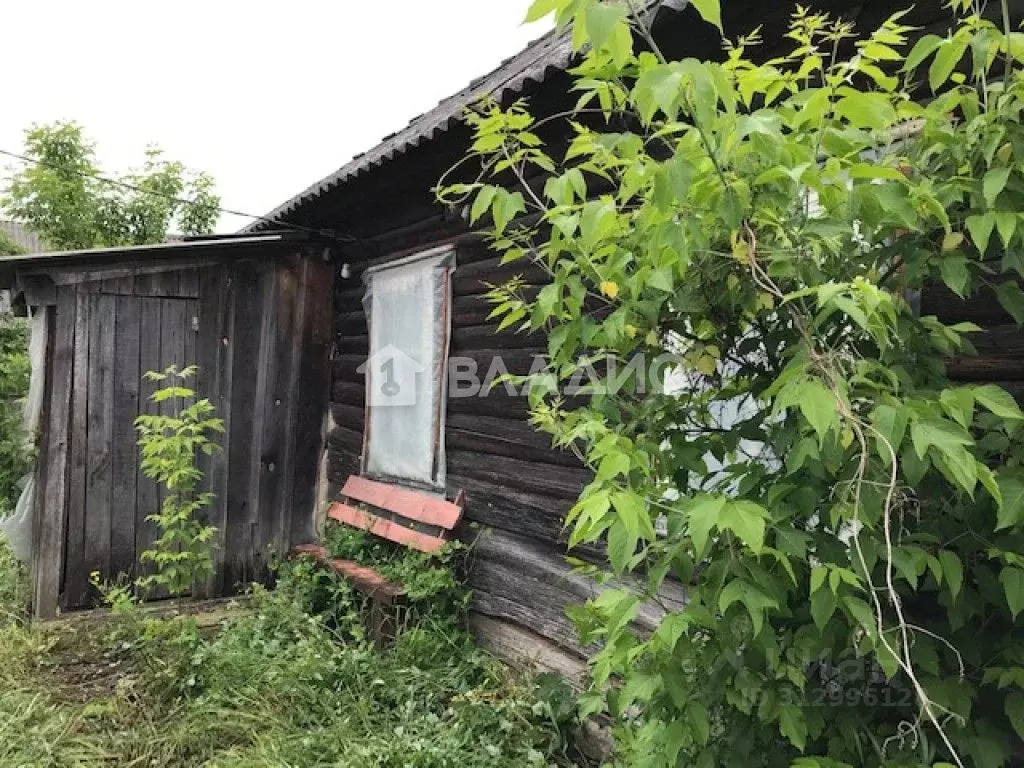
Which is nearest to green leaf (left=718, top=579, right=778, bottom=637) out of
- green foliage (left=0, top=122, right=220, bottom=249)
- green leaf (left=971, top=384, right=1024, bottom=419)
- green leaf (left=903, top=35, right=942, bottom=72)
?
green leaf (left=971, top=384, right=1024, bottom=419)

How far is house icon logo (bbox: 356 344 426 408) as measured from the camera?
16.3ft

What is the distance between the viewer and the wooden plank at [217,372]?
5535 millimetres

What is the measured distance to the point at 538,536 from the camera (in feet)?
12.6

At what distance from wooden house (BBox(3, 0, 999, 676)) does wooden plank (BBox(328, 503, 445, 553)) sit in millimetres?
262

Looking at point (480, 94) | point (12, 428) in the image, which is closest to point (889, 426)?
point (480, 94)

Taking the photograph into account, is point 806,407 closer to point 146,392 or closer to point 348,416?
point 348,416

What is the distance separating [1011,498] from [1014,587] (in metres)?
0.18

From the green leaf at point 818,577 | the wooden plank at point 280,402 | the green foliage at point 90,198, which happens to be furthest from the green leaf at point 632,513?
the green foliage at point 90,198

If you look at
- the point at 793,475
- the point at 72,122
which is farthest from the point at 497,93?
the point at 72,122

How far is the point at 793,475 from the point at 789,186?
635mm

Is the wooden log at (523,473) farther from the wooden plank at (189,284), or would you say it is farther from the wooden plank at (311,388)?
the wooden plank at (189,284)

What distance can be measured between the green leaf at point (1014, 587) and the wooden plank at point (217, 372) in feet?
17.6

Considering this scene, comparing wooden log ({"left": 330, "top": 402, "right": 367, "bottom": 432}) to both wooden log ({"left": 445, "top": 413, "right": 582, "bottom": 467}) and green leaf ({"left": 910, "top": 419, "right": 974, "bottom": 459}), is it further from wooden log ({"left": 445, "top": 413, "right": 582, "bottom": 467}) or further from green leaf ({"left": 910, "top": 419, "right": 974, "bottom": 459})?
green leaf ({"left": 910, "top": 419, "right": 974, "bottom": 459})

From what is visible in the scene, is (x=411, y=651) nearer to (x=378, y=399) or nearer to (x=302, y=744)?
(x=302, y=744)
